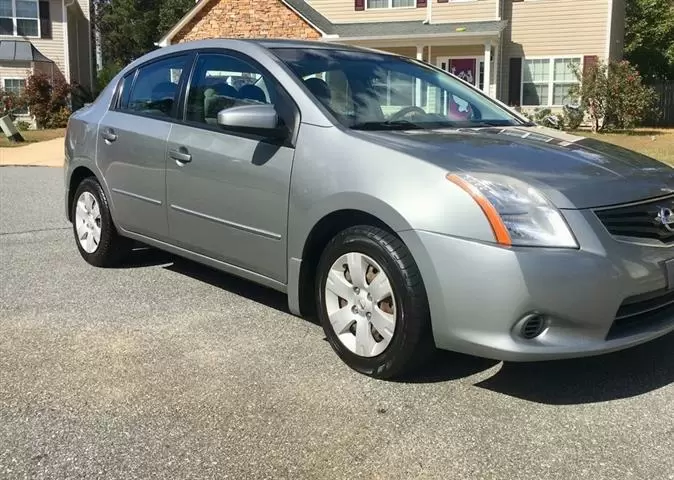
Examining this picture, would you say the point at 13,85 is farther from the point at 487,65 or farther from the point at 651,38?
the point at 651,38

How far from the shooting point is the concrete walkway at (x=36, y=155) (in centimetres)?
1578

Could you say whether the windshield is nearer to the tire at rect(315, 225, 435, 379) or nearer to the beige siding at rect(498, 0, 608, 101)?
the tire at rect(315, 225, 435, 379)

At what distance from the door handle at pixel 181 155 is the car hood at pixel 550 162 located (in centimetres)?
139

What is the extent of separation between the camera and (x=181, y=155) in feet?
15.4

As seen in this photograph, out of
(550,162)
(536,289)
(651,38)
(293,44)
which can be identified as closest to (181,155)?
(293,44)

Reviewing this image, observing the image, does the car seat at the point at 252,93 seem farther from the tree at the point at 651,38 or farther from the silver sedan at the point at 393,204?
the tree at the point at 651,38

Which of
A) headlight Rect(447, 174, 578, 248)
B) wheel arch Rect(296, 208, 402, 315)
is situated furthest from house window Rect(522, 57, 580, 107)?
headlight Rect(447, 174, 578, 248)

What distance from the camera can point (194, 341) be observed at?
169 inches

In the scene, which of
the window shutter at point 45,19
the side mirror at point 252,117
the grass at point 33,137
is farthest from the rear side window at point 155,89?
the window shutter at point 45,19

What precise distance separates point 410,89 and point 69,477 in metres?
3.09

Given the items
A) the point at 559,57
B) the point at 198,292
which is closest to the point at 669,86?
the point at 559,57

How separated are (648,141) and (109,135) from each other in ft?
55.1

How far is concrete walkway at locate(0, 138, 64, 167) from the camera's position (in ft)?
51.8

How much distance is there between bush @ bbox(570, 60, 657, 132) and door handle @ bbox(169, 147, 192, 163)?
19704mm
